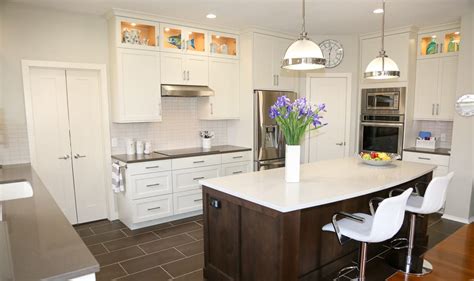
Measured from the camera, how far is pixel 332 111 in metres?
5.69

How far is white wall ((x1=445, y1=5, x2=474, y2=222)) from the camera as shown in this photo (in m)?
4.27

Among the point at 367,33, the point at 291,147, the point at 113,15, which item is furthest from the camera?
the point at 367,33

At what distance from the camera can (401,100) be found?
5086mm

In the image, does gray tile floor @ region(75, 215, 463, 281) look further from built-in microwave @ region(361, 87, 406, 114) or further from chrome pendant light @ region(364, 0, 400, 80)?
chrome pendant light @ region(364, 0, 400, 80)

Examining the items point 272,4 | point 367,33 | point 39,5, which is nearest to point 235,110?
point 272,4

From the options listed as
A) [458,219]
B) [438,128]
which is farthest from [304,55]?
[438,128]

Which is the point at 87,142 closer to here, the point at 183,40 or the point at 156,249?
the point at 156,249

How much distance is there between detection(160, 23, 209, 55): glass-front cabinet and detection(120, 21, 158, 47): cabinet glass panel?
0.14m

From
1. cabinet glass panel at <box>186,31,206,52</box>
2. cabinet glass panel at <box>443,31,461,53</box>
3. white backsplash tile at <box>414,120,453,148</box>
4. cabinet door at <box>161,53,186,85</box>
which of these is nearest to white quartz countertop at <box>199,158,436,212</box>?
white backsplash tile at <box>414,120,453,148</box>

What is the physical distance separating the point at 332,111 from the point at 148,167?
10.9 feet

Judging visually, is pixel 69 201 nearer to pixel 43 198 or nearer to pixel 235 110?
pixel 43 198

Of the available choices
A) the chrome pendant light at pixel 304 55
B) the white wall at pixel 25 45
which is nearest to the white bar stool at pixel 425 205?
the chrome pendant light at pixel 304 55

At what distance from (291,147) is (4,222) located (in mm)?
2077

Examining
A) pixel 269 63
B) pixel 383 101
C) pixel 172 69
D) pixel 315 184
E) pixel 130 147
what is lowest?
pixel 315 184
